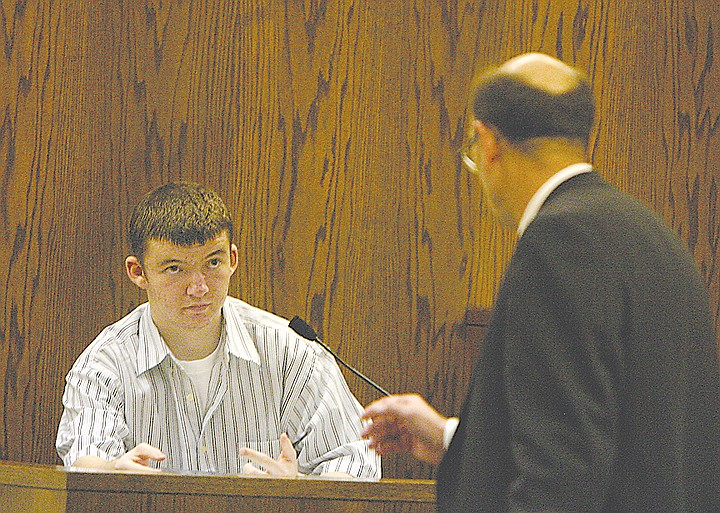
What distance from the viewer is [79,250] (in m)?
3.51

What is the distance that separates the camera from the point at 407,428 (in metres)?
1.85

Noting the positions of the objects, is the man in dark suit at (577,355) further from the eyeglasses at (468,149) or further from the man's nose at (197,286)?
the man's nose at (197,286)

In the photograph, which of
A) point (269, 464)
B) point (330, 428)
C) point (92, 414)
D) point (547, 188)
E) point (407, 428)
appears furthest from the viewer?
point (330, 428)

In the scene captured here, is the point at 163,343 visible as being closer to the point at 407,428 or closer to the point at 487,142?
the point at 407,428

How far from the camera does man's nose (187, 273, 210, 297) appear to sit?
283 cm

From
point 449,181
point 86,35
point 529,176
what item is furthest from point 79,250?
point 529,176

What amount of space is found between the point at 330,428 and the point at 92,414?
60 centimetres

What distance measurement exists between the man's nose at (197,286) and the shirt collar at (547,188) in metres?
1.38

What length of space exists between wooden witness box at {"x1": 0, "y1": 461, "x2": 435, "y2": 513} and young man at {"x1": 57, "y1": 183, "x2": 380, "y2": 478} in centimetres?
57

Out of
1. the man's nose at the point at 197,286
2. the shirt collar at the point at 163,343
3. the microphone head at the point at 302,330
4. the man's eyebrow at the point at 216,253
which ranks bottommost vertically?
the shirt collar at the point at 163,343

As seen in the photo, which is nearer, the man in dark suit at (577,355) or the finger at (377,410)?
the man in dark suit at (577,355)

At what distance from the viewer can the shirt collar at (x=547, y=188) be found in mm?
1572

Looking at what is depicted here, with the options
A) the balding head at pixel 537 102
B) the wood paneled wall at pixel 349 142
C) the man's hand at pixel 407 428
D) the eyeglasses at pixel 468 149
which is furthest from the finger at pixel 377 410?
the wood paneled wall at pixel 349 142

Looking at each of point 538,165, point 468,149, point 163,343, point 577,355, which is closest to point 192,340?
point 163,343
